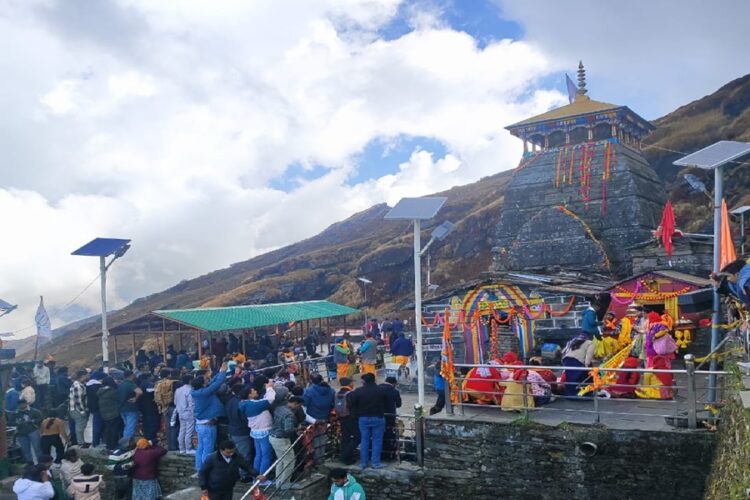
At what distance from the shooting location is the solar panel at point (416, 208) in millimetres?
11844

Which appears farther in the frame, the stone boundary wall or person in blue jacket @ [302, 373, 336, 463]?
person in blue jacket @ [302, 373, 336, 463]

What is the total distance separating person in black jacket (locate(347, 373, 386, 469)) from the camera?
10.4 metres

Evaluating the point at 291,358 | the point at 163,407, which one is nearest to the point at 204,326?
the point at 291,358

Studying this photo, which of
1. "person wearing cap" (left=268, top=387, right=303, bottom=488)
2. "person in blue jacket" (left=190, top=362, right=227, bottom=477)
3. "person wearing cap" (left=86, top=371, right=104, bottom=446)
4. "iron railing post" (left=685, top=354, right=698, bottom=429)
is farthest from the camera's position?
"person wearing cap" (left=86, top=371, right=104, bottom=446)

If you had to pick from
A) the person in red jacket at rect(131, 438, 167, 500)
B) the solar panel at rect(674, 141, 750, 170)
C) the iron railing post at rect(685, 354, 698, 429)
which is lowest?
the person in red jacket at rect(131, 438, 167, 500)

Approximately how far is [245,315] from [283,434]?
11482 mm

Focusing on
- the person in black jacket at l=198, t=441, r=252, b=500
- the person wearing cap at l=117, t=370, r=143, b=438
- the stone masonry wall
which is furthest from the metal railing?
the person wearing cap at l=117, t=370, r=143, b=438

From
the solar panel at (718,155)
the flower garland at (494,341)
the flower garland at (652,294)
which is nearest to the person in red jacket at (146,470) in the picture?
the flower garland at (494,341)

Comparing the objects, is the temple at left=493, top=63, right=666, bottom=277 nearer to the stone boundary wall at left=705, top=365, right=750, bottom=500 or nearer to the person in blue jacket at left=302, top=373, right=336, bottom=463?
the person in blue jacket at left=302, top=373, right=336, bottom=463

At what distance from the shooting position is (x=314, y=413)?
36.6ft

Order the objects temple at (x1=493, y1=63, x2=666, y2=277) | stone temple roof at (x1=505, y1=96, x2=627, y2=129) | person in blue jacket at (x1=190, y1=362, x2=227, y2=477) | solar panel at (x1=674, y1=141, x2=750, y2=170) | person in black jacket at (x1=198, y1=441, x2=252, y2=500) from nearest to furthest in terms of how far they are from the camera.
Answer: solar panel at (x1=674, y1=141, x2=750, y2=170) → person in black jacket at (x1=198, y1=441, x2=252, y2=500) → person in blue jacket at (x1=190, y1=362, x2=227, y2=477) → temple at (x1=493, y1=63, x2=666, y2=277) → stone temple roof at (x1=505, y1=96, x2=627, y2=129)

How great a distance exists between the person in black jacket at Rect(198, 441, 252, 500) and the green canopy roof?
9.24 meters

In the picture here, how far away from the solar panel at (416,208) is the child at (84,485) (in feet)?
22.9

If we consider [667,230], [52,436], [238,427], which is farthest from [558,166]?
[52,436]
